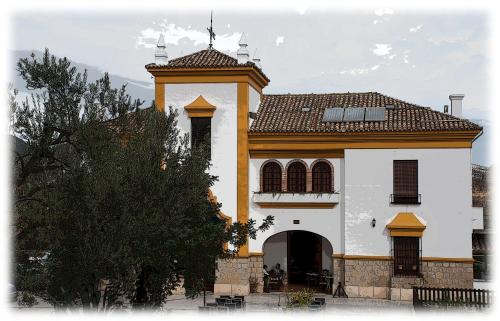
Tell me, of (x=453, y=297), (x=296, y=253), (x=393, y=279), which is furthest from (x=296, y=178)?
(x=453, y=297)

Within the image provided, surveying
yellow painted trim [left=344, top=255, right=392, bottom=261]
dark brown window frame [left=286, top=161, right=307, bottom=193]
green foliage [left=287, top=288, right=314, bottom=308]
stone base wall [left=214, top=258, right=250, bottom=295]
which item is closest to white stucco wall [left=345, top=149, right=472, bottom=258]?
yellow painted trim [left=344, top=255, right=392, bottom=261]

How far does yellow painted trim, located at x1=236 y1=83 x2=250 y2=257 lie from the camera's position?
26188 millimetres

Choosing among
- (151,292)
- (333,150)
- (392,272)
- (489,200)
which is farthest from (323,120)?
(489,200)

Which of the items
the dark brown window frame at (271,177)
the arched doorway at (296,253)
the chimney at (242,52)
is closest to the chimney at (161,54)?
the chimney at (242,52)

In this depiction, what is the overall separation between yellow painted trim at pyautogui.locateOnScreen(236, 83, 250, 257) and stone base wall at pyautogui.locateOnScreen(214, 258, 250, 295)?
21.0 inches

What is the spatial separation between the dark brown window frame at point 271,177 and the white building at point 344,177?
44mm

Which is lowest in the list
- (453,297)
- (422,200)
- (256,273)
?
(453,297)

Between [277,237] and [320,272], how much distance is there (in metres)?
2.38

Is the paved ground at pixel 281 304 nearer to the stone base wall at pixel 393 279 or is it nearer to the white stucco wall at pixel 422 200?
the stone base wall at pixel 393 279

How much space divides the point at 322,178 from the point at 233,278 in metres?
5.42

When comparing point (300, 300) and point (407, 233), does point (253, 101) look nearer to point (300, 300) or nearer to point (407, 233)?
point (407, 233)

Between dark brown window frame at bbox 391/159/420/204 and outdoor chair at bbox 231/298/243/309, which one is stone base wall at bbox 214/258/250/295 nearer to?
outdoor chair at bbox 231/298/243/309

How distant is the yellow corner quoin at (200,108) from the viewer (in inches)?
1039

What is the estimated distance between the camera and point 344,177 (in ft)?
86.1
